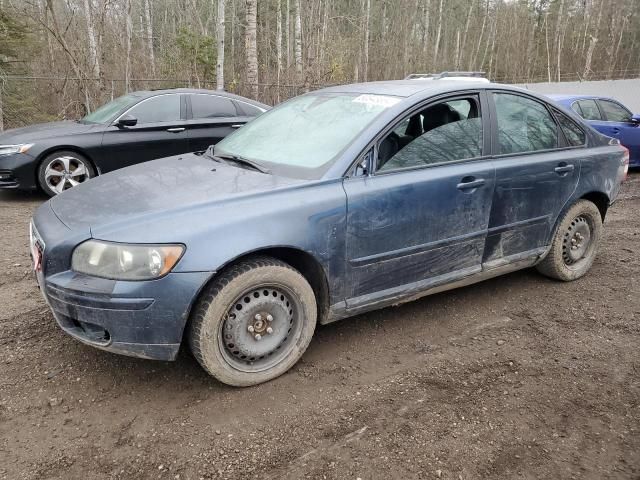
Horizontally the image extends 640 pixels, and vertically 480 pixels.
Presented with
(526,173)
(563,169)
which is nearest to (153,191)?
(526,173)

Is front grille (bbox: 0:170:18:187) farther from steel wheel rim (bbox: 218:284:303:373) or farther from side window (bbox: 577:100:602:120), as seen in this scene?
side window (bbox: 577:100:602:120)

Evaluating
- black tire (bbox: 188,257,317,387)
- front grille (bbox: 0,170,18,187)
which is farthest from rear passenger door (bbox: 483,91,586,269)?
front grille (bbox: 0,170,18,187)

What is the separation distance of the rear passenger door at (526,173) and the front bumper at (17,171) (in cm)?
562

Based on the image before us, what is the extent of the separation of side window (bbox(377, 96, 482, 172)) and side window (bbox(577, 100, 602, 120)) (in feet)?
24.6

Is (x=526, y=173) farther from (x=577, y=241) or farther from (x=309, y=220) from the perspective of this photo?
(x=309, y=220)

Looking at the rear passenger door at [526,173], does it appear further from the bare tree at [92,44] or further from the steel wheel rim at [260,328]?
the bare tree at [92,44]

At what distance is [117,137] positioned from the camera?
6.89 meters

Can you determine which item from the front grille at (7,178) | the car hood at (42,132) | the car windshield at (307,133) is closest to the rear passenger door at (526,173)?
the car windshield at (307,133)

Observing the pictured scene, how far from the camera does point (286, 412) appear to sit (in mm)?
2641

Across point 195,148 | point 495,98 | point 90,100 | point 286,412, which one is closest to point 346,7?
point 90,100

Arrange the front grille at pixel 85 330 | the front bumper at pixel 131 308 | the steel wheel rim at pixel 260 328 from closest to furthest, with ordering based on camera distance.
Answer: the front bumper at pixel 131 308 → the front grille at pixel 85 330 → the steel wheel rim at pixel 260 328

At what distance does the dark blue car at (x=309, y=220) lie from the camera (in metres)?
2.52

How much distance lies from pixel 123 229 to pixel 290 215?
849mm

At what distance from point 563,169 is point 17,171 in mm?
6183
